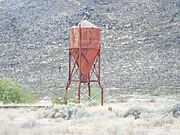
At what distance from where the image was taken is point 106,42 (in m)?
52.4

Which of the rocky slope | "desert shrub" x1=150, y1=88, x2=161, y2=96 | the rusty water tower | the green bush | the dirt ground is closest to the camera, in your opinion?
the dirt ground

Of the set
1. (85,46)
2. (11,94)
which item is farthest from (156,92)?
(85,46)

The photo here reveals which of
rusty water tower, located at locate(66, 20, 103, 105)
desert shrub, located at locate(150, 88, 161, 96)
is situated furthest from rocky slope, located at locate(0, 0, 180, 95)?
rusty water tower, located at locate(66, 20, 103, 105)

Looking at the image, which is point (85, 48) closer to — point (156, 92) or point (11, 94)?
point (11, 94)

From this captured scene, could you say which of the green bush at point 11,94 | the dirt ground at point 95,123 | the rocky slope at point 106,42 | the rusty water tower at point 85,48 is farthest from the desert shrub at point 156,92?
the dirt ground at point 95,123

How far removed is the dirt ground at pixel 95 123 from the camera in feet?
63.6

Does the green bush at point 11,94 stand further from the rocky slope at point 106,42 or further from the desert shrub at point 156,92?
the desert shrub at point 156,92

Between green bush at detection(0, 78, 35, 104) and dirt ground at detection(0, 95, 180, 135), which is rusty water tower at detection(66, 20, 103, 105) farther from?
green bush at detection(0, 78, 35, 104)

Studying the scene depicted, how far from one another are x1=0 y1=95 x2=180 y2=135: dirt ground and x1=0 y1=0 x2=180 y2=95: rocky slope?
1883cm

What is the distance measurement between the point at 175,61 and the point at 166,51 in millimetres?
1512

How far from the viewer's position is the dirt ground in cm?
1938

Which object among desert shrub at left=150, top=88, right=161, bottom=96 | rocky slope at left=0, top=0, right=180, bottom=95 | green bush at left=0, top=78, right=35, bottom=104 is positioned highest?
rocky slope at left=0, top=0, right=180, bottom=95

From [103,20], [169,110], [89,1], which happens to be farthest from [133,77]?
[169,110]

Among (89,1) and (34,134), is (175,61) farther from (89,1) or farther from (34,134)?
(34,134)
